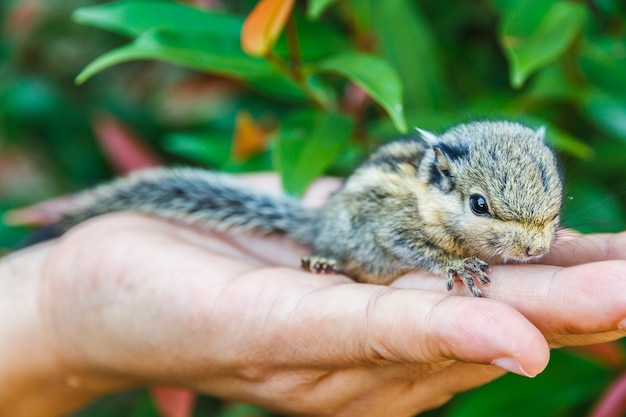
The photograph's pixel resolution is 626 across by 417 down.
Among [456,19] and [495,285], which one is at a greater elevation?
[456,19]

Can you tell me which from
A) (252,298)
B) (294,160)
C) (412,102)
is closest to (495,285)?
(252,298)

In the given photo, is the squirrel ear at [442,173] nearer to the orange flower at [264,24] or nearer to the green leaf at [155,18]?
the orange flower at [264,24]

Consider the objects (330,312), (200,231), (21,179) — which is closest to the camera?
(330,312)

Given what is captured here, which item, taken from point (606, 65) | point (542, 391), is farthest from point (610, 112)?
point (542, 391)

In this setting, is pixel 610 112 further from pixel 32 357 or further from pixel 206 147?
pixel 32 357

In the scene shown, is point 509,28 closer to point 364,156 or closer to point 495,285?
point 364,156

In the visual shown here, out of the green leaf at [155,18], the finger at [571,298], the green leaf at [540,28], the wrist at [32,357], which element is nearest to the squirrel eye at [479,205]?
the finger at [571,298]
